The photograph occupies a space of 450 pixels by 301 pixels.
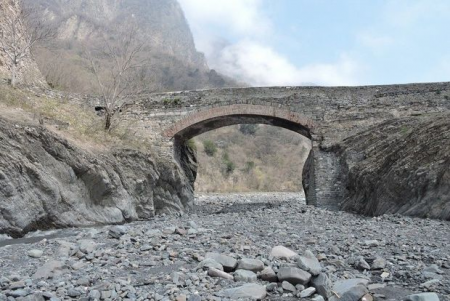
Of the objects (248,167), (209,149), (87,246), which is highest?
(87,246)

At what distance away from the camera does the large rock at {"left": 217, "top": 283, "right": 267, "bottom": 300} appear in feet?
10.9

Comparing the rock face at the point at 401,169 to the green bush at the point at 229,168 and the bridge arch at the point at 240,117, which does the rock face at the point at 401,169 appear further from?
the green bush at the point at 229,168

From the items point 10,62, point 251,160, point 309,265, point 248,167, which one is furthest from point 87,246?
point 251,160

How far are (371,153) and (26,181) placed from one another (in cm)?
1067

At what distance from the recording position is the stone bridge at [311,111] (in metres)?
14.9

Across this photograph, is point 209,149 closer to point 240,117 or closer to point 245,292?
point 240,117

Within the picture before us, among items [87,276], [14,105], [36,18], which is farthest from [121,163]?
[36,18]

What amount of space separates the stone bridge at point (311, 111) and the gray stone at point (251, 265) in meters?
11.2

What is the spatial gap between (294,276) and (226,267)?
775 mm

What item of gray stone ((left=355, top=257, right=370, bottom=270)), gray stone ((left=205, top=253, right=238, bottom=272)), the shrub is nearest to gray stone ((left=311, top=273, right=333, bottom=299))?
gray stone ((left=355, top=257, right=370, bottom=270))

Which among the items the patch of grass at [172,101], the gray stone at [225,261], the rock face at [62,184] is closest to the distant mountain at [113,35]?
the patch of grass at [172,101]

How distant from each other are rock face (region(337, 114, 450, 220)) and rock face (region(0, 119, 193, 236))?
22.5ft

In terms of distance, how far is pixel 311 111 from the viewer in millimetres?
15547

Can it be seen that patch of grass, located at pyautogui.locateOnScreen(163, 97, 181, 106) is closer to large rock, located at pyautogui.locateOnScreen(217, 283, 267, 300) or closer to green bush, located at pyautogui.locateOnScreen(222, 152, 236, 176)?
large rock, located at pyautogui.locateOnScreen(217, 283, 267, 300)
